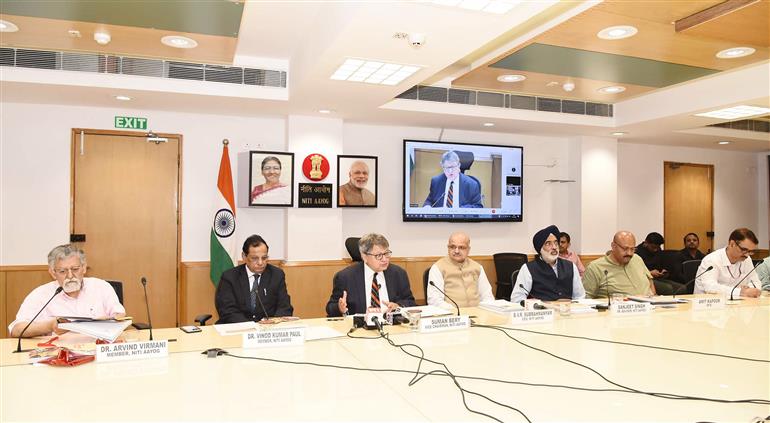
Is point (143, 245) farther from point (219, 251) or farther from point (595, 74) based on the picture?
point (595, 74)

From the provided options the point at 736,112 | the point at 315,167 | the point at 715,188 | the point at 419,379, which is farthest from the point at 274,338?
the point at 715,188

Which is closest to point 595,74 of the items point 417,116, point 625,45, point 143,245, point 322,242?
point 625,45

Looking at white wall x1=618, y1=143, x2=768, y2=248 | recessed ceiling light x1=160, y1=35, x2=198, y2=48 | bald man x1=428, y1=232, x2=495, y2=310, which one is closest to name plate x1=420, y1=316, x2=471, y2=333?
bald man x1=428, y1=232, x2=495, y2=310

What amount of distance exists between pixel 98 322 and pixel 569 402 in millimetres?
2166

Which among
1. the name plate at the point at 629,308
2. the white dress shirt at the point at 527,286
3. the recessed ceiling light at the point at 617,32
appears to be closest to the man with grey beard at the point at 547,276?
the white dress shirt at the point at 527,286

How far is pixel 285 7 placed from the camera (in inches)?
148

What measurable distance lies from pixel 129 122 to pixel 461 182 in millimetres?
3833

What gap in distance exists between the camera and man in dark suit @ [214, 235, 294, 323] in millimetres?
3682

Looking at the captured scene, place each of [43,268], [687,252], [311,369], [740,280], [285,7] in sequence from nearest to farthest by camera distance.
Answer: [311,369] < [285,7] < [740,280] < [43,268] < [687,252]

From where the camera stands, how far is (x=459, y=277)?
4.09 m

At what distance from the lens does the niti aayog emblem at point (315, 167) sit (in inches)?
225

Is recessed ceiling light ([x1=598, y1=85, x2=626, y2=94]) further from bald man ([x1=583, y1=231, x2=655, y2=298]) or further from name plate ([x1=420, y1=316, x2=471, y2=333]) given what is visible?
name plate ([x1=420, y1=316, x2=471, y2=333])

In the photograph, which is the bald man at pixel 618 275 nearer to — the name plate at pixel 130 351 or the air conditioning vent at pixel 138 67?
the air conditioning vent at pixel 138 67

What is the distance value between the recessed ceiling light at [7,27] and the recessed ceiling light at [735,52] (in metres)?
5.05
